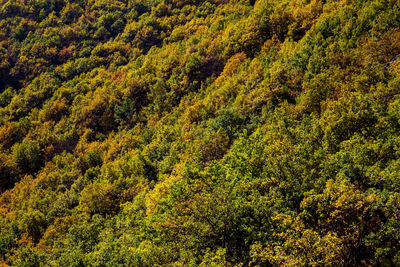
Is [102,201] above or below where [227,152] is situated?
below

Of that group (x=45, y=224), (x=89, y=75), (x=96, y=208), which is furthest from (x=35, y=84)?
(x=96, y=208)

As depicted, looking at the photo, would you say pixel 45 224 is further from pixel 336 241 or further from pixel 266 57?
pixel 266 57

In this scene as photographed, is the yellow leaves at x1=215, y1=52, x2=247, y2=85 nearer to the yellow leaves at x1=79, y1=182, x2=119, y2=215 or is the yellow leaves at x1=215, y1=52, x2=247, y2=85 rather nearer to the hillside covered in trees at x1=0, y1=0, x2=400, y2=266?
the hillside covered in trees at x1=0, y1=0, x2=400, y2=266

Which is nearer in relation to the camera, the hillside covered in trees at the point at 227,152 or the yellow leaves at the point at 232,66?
the hillside covered in trees at the point at 227,152

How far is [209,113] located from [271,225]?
66.8 metres

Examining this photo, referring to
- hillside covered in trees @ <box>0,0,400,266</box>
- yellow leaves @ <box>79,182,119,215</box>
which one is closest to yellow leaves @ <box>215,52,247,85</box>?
hillside covered in trees @ <box>0,0,400,266</box>

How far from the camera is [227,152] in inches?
2106

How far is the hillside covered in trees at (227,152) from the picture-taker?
67.2ft

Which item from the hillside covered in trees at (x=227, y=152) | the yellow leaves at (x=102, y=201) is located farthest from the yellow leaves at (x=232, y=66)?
the yellow leaves at (x=102, y=201)

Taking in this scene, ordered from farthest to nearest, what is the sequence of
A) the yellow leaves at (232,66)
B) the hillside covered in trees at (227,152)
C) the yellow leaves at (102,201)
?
the yellow leaves at (232,66) → the yellow leaves at (102,201) → the hillside covered in trees at (227,152)

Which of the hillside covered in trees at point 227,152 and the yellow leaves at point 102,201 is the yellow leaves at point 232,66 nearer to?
the hillside covered in trees at point 227,152

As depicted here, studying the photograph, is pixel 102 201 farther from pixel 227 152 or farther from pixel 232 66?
pixel 232 66

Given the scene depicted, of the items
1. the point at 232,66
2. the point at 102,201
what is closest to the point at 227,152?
the point at 102,201

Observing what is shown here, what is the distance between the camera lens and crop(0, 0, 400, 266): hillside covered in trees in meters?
20.5
